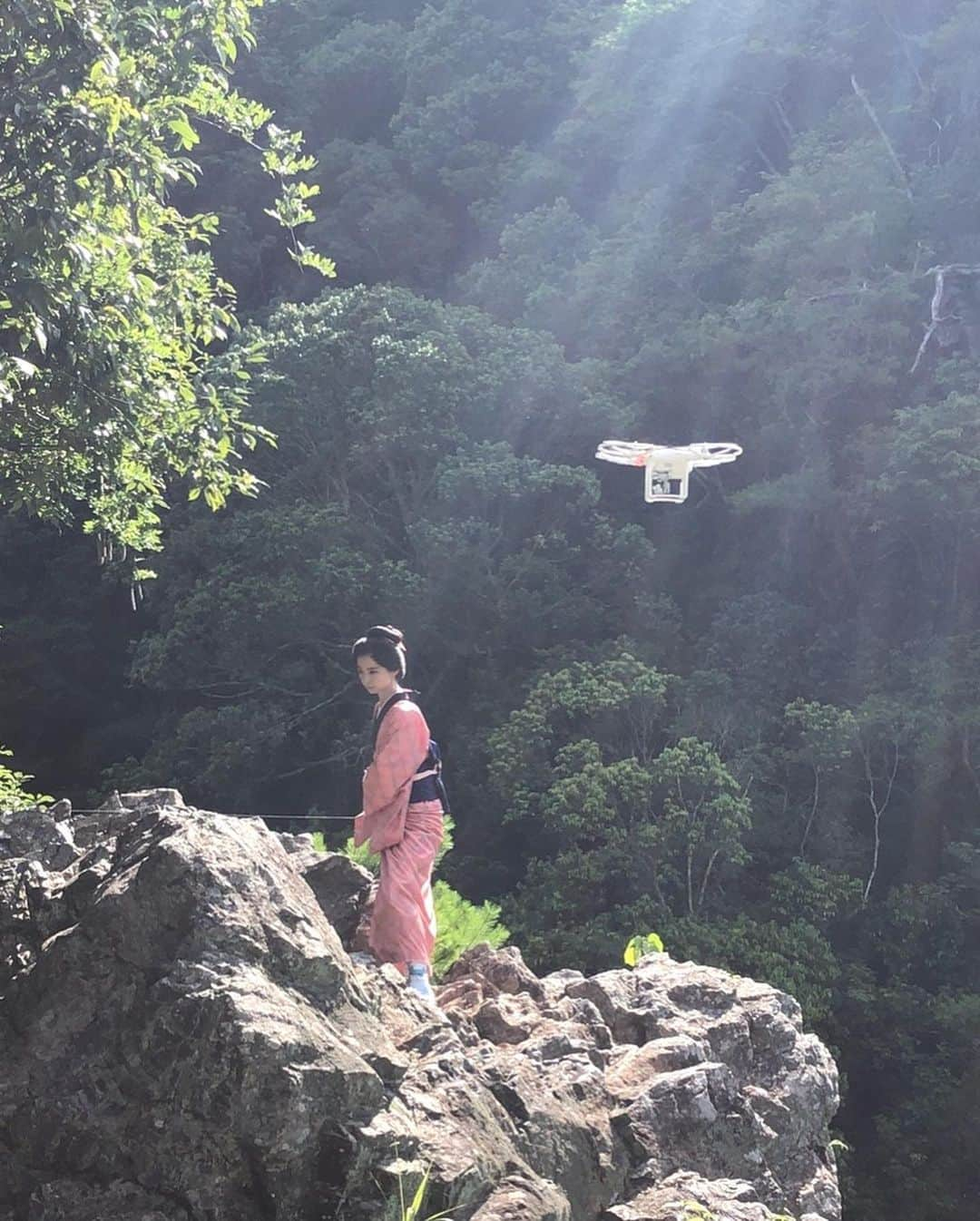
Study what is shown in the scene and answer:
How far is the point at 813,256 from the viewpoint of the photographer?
13.2 m

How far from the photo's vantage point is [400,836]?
3.32 m

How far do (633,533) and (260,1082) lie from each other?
11101 mm

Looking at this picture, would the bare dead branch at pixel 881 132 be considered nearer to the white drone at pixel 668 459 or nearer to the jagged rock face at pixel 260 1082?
the white drone at pixel 668 459

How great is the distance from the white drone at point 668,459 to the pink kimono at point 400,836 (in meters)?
2.33

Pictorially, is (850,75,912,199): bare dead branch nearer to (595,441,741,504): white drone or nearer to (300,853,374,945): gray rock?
(595,441,741,504): white drone

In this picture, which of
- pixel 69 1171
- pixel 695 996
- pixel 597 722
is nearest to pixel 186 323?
pixel 695 996

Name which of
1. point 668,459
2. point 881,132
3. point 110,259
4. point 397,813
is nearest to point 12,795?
point 110,259

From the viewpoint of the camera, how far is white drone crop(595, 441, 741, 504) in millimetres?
5402

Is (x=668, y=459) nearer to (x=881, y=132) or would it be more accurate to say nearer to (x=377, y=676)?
(x=377, y=676)

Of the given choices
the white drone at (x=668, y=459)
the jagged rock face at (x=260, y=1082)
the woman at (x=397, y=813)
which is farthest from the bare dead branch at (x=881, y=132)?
the jagged rock face at (x=260, y=1082)

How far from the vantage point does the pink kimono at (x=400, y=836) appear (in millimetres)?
3260

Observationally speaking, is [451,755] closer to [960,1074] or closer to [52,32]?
[960,1074]

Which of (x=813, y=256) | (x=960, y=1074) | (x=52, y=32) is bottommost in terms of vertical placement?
(x=960, y=1074)

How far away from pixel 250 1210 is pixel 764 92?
A: 50.6 ft
